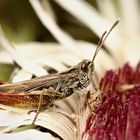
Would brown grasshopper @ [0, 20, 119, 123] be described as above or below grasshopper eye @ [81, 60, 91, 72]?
below

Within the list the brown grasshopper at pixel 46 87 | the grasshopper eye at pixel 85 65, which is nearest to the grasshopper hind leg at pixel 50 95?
the brown grasshopper at pixel 46 87

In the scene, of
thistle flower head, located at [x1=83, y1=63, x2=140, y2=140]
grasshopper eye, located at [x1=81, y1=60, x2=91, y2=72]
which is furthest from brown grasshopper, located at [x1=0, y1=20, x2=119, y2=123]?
thistle flower head, located at [x1=83, y1=63, x2=140, y2=140]

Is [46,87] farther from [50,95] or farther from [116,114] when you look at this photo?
[116,114]

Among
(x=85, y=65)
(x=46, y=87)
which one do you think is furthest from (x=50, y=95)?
(x=85, y=65)

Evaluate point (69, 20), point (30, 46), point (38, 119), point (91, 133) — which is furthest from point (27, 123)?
point (69, 20)

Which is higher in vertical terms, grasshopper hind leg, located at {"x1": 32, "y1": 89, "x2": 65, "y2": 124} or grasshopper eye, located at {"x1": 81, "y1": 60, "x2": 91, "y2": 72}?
grasshopper eye, located at {"x1": 81, "y1": 60, "x2": 91, "y2": 72}

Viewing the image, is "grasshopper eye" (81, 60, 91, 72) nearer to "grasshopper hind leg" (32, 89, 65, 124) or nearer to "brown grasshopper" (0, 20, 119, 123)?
"brown grasshopper" (0, 20, 119, 123)

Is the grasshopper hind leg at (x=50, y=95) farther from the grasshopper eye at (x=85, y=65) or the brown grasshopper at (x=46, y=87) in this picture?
the grasshopper eye at (x=85, y=65)

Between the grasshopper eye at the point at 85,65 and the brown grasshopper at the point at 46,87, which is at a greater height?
the grasshopper eye at the point at 85,65

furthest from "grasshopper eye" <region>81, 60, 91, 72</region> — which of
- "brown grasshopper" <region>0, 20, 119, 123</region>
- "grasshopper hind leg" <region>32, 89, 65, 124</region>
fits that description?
"grasshopper hind leg" <region>32, 89, 65, 124</region>
